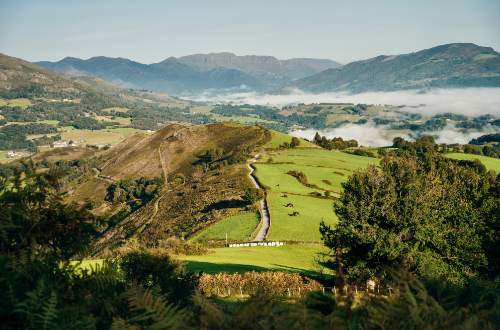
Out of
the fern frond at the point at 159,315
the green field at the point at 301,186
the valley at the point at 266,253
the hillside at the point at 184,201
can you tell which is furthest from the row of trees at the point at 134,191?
the fern frond at the point at 159,315

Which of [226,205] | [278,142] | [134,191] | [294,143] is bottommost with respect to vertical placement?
[134,191]

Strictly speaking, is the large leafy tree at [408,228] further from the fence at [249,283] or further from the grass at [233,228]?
the grass at [233,228]

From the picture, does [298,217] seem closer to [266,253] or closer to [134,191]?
[266,253]

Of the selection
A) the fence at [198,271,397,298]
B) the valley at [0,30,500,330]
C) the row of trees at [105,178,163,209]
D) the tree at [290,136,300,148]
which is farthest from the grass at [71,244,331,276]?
the tree at [290,136,300,148]

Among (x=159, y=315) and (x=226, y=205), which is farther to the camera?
(x=226, y=205)

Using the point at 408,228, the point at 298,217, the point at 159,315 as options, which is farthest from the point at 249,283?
the point at 298,217

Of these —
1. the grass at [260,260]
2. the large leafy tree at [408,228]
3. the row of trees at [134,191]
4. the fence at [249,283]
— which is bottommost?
the row of trees at [134,191]

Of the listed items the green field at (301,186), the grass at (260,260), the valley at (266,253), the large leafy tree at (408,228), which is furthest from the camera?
the green field at (301,186)
